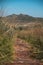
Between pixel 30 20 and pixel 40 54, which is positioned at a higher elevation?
pixel 30 20

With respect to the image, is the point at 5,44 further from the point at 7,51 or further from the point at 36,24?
the point at 36,24

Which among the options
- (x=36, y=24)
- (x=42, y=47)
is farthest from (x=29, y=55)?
(x=36, y=24)

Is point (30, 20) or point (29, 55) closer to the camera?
point (29, 55)

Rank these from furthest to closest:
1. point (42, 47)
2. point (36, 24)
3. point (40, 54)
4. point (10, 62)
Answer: point (36, 24) → point (42, 47) → point (40, 54) → point (10, 62)

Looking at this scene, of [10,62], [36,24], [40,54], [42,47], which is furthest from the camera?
[36,24]

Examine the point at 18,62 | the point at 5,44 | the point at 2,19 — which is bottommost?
the point at 18,62

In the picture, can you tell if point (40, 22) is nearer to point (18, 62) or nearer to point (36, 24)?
point (36, 24)

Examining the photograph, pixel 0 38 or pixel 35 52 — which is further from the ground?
pixel 0 38

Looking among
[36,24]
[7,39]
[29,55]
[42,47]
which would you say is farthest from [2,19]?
[36,24]

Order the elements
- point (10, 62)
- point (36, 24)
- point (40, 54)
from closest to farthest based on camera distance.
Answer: point (10, 62) → point (40, 54) → point (36, 24)
